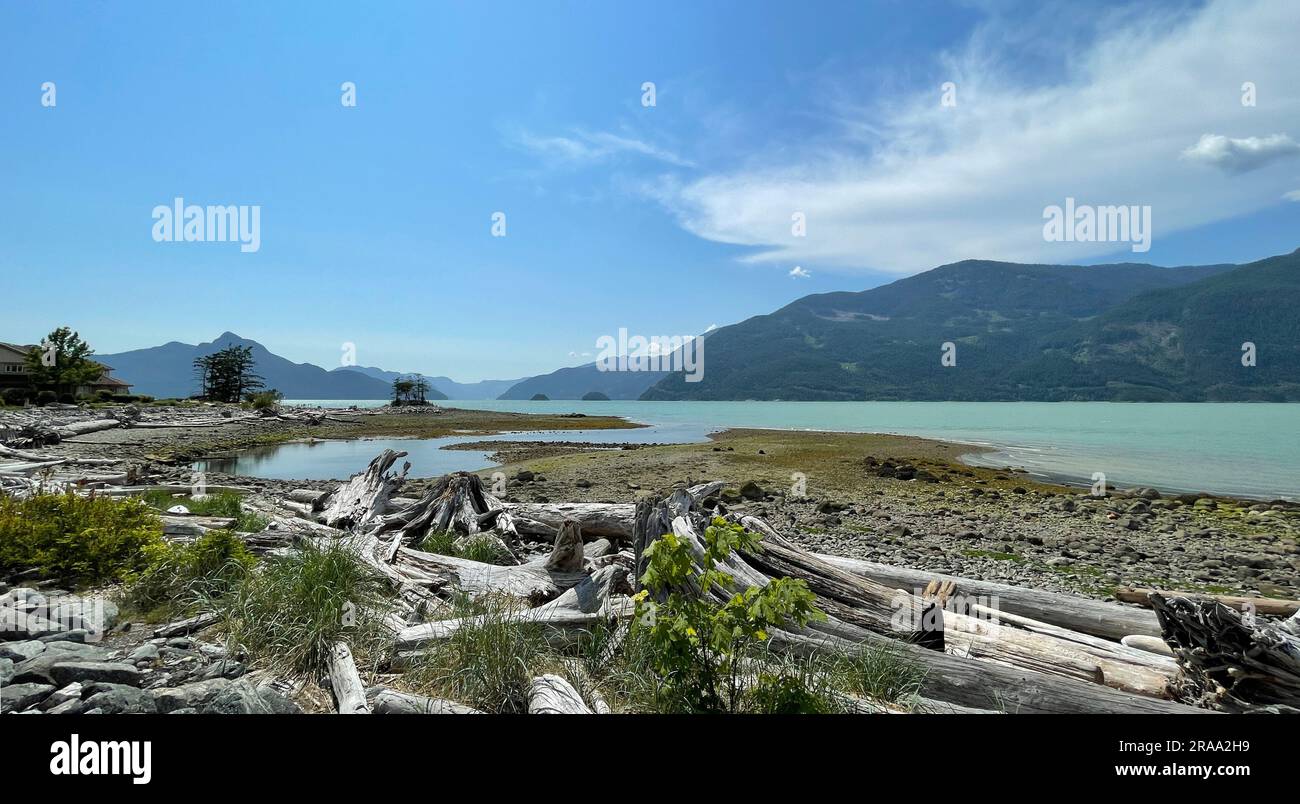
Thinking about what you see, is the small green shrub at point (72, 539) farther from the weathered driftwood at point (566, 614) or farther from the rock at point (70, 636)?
the weathered driftwood at point (566, 614)

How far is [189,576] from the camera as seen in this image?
682 cm

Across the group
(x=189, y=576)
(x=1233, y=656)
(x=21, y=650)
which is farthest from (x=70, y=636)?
(x=1233, y=656)

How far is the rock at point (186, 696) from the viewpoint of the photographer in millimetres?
3959

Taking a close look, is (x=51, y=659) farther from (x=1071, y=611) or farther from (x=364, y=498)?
(x=1071, y=611)

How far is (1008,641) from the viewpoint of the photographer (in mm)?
6477

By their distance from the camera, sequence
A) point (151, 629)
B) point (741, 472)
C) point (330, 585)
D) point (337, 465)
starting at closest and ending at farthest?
point (151, 629)
point (330, 585)
point (741, 472)
point (337, 465)

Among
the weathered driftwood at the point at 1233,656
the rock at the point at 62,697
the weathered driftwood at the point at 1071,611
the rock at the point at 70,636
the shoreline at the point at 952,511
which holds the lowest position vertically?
the shoreline at the point at 952,511

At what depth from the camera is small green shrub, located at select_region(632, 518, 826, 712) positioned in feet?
12.8

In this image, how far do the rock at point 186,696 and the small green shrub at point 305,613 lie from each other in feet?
2.82

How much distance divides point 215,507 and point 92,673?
9.73 meters

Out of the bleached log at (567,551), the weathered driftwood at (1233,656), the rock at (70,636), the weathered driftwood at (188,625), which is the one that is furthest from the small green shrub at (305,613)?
the weathered driftwood at (1233,656)

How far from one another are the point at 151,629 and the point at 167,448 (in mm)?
40068
